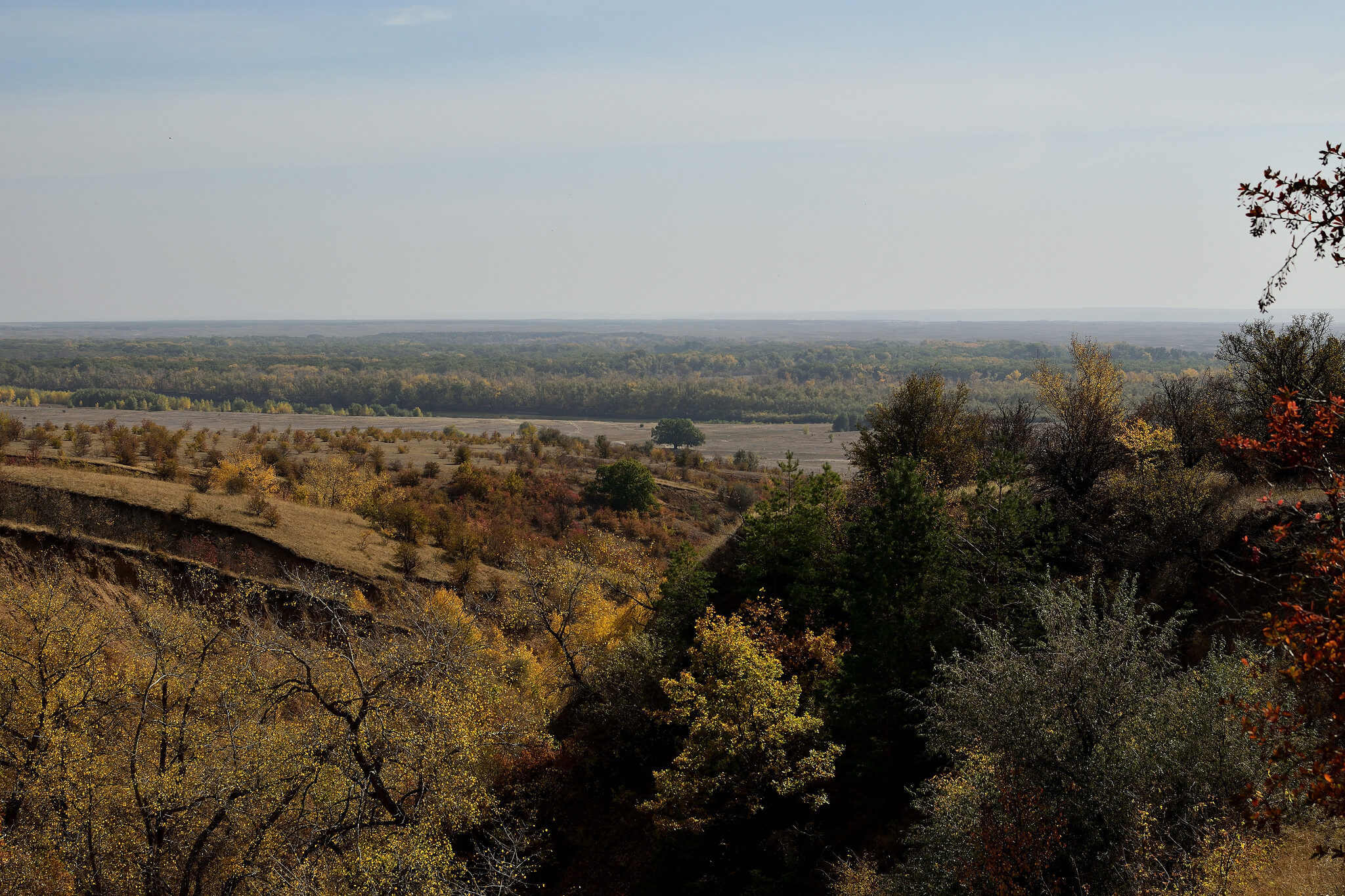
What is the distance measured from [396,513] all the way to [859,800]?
48186 mm

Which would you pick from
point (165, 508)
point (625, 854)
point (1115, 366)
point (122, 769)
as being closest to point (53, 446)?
point (165, 508)

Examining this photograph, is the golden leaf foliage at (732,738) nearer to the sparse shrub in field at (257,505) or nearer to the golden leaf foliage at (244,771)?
the golden leaf foliage at (244,771)

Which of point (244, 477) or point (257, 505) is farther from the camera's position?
point (244, 477)

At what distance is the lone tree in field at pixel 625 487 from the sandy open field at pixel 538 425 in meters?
41.1

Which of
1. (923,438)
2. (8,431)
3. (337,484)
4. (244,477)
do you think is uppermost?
(923,438)

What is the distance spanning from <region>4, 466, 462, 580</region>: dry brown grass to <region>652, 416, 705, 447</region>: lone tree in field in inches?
3635

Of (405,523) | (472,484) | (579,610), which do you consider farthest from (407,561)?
(472,484)

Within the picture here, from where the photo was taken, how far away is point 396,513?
202 feet

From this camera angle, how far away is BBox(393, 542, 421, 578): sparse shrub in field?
5485 cm

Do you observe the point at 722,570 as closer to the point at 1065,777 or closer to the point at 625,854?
the point at 625,854

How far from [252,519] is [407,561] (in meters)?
10.6

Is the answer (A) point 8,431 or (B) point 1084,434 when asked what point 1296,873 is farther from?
(A) point 8,431

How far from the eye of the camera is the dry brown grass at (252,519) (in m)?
50.2

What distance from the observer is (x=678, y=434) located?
14925 centimetres
